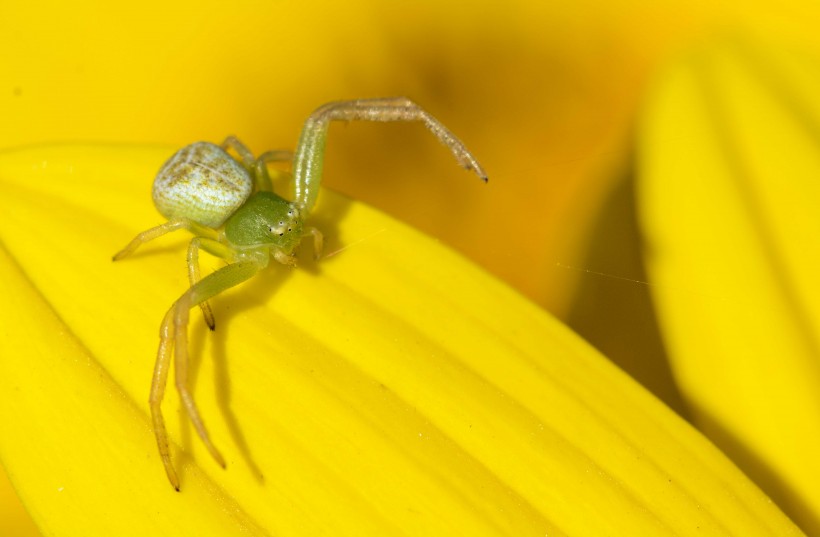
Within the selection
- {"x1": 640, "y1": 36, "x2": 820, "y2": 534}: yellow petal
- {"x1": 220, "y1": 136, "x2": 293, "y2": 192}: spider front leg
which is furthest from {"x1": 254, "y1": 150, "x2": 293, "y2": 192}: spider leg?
{"x1": 640, "y1": 36, "x2": 820, "y2": 534}: yellow petal

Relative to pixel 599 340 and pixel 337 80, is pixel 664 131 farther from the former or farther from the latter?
pixel 337 80

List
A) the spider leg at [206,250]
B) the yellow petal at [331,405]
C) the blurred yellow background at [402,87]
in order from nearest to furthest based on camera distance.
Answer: the yellow petal at [331,405] → the spider leg at [206,250] → the blurred yellow background at [402,87]

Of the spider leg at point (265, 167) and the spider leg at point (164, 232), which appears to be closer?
the spider leg at point (164, 232)

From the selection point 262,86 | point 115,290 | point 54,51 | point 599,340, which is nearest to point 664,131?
point 599,340

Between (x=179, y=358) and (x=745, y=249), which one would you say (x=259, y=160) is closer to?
(x=179, y=358)

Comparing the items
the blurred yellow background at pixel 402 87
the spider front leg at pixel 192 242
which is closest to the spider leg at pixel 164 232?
A: the spider front leg at pixel 192 242

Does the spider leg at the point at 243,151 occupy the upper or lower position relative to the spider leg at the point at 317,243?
lower

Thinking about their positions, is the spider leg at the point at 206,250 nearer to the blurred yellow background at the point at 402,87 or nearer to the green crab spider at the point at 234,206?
the green crab spider at the point at 234,206
